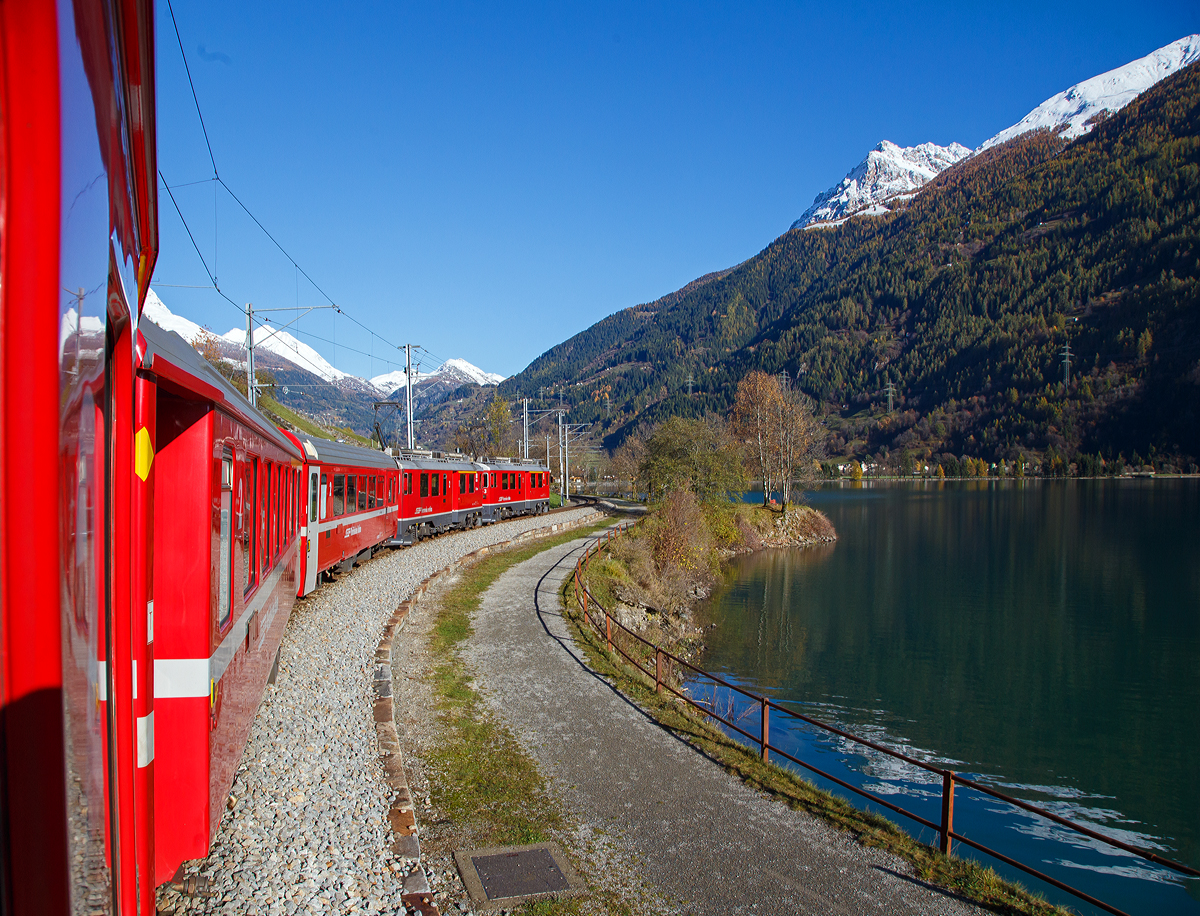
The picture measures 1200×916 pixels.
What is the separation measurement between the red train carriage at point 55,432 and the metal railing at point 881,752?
19.7 ft

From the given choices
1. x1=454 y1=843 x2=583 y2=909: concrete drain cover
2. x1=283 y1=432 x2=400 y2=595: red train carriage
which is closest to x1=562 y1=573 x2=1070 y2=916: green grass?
x1=454 y1=843 x2=583 y2=909: concrete drain cover

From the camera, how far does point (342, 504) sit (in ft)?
55.4

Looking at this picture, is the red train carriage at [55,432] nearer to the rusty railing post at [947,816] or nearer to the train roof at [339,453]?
the rusty railing post at [947,816]

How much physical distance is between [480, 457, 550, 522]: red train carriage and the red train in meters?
31.0

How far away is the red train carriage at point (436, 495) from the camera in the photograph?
83.9ft

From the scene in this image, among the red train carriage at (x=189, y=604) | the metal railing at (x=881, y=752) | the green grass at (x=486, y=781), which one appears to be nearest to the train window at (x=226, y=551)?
the red train carriage at (x=189, y=604)

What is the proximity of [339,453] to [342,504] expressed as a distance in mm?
1154

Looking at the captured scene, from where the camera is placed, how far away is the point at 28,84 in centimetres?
97

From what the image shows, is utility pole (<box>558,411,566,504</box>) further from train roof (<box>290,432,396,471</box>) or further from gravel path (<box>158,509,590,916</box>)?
gravel path (<box>158,509,590,916</box>)

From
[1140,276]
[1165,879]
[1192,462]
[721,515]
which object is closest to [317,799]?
[1165,879]

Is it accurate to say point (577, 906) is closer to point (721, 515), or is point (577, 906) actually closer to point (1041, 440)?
point (721, 515)

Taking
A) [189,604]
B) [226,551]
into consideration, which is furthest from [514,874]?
[189,604]

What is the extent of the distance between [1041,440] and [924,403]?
37670mm

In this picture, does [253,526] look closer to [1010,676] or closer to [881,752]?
[881,752]
